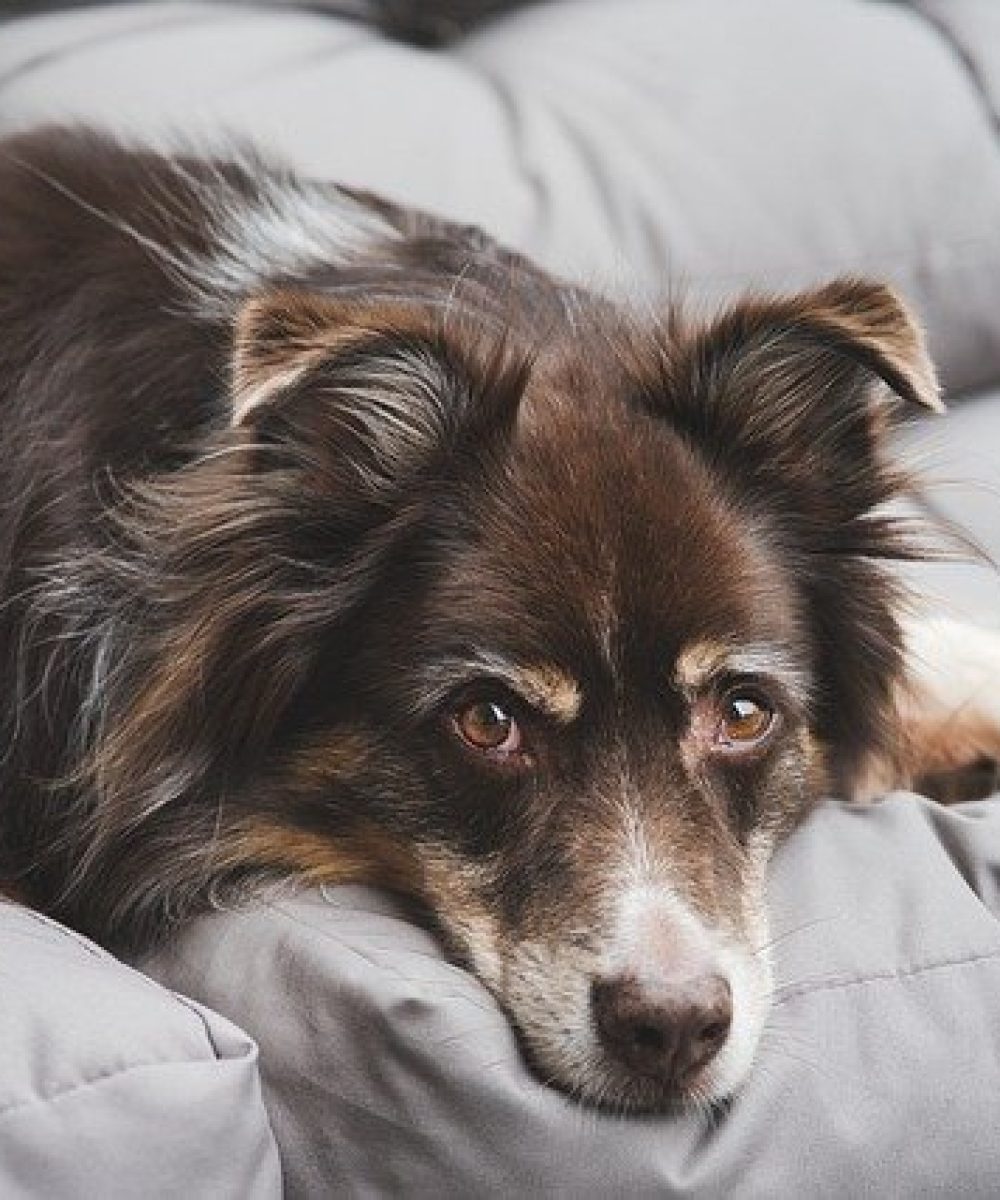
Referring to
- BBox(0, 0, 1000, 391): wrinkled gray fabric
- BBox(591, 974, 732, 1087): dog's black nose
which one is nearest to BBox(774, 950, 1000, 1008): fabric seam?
BBox(591, 974, 732, 1087): dog's black nose

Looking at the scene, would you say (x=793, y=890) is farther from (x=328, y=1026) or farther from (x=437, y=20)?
(x=437, y=20)

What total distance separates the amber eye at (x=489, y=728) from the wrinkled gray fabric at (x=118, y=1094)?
0.44 metres

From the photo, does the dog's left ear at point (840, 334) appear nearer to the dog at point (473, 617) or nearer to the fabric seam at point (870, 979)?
the dog at point (473, 617)

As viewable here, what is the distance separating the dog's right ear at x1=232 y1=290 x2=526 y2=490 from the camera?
226 cm

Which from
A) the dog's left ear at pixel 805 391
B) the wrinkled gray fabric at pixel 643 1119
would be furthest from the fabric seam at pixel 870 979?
the dog's left ear at pixel 805 391

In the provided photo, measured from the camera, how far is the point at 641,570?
7.63 feet

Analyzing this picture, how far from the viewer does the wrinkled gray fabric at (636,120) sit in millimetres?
3678

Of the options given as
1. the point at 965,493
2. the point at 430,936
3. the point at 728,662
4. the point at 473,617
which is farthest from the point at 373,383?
the point at 965,493

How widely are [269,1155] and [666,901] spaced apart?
48 centimetres

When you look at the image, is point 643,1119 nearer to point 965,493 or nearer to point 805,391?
point 805,391

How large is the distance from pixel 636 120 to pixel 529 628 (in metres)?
1.82

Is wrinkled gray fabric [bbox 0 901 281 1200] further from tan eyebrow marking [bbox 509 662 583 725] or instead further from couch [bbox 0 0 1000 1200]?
tan eyebrow marking [bbox 509 662 583 725]

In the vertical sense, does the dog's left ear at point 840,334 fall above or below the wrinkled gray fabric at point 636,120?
above

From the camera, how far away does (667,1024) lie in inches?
83.4
